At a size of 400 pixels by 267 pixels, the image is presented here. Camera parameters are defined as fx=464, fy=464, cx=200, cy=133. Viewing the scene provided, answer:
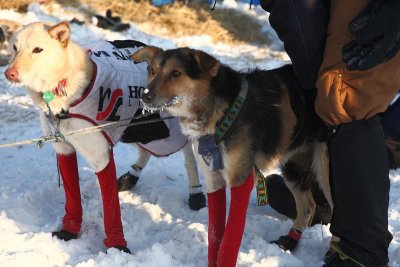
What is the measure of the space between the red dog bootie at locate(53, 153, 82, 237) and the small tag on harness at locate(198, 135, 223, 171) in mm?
1150

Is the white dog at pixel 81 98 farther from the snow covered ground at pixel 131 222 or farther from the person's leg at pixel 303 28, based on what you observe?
the person's leg at pixel 303 28

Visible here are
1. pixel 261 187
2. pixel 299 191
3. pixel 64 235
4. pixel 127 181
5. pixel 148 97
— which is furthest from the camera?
pixel 127 181

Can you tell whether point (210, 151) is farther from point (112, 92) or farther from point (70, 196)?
point (70, 196)

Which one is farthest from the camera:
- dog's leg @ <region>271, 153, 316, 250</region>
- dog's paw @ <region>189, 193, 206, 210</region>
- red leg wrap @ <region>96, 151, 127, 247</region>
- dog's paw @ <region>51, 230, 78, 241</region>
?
dog's paw @ <region>189, 193, 206, 210</region>

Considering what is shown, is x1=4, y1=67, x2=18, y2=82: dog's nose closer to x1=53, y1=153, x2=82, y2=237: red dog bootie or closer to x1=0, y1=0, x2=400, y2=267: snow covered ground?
x1=53, y1=153, x2=82, y2=237: red dog bootie

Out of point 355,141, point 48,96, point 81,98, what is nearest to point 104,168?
point 81,98

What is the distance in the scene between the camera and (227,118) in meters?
2.82

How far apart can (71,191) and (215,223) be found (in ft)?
3.85

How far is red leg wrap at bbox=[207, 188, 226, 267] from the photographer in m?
3.10

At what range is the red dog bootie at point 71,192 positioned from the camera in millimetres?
3512

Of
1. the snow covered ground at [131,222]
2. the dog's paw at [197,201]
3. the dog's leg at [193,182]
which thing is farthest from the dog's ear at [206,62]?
the dog's paw at [197,201]

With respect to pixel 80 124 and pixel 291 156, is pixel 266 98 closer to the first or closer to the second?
pixel 291 156

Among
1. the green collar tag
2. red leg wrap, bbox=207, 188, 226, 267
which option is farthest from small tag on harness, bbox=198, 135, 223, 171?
the green collar tag

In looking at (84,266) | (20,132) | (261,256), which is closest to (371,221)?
(261,256)
